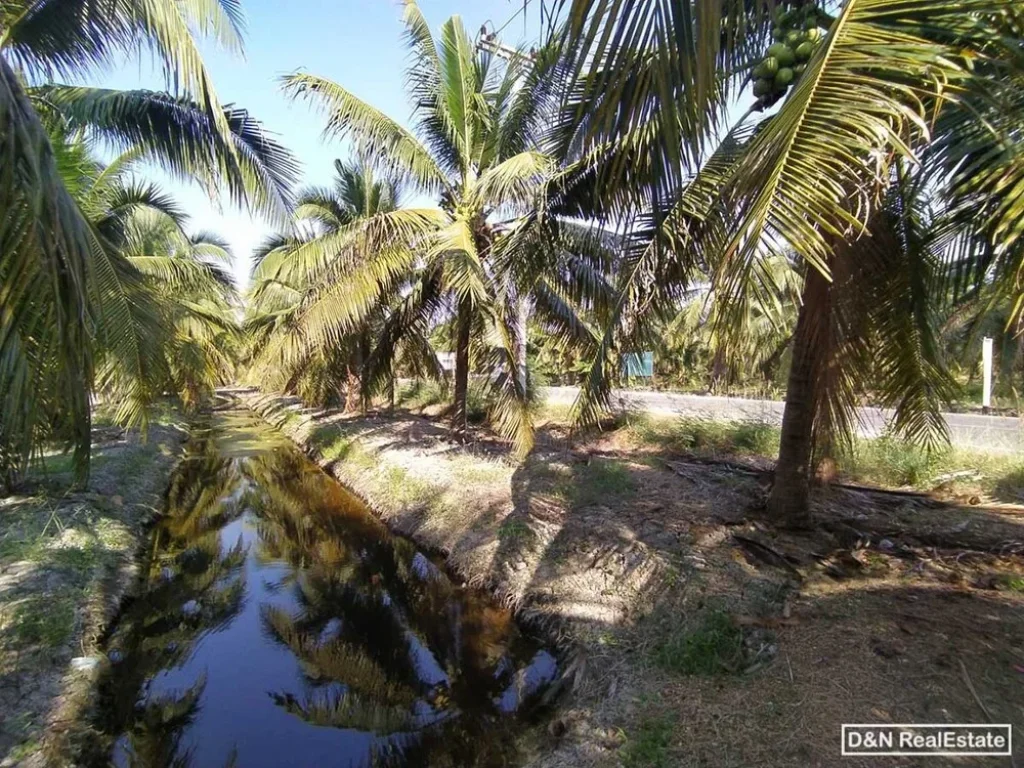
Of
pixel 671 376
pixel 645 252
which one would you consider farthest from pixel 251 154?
pixel 671 376

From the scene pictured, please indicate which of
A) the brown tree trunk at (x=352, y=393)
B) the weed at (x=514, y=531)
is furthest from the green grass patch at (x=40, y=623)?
the brown tree trunk at (x=352, y=393)

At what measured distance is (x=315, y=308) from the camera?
759cm

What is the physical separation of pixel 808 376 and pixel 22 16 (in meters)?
7.09

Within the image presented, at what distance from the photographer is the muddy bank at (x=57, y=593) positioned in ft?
11.0

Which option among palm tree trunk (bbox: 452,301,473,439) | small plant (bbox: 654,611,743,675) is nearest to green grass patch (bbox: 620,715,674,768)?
small plant (bbox: 654,611,743,675)

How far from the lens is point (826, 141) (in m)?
1.85

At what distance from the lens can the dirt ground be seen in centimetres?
308

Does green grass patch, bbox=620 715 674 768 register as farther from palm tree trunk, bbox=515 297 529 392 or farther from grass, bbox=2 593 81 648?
palm tree trunk, bbox=515 297 529 392

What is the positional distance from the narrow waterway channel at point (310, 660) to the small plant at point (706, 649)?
3.51 feet

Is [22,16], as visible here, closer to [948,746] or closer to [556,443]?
[948,746]

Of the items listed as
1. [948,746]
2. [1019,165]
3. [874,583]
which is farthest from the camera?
[874,583]

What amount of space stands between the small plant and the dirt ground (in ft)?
0.03

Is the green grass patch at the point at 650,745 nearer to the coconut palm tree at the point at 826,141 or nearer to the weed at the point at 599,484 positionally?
the coconut palm tree at the point at 826,141

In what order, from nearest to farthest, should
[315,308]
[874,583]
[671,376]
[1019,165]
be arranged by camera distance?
[1019,165] < [874,583] < [315,308] < [671,376]
